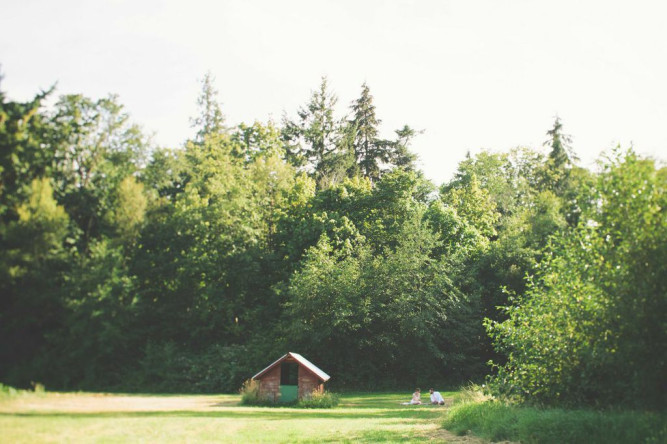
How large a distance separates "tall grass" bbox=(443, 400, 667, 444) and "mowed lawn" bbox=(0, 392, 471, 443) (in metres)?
1.04

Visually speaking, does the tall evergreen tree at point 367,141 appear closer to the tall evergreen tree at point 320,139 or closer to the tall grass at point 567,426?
the tall evergreen tree at point 320,139

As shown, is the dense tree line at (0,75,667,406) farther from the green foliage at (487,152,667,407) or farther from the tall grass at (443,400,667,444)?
the tall grass at (443,400,667,444)

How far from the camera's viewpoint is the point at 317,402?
67.6ft

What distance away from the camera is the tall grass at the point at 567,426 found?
1013cm

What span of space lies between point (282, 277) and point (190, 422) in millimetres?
20288

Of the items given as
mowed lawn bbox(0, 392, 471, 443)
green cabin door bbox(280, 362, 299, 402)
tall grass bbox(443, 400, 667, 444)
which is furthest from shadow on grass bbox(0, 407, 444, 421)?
tall grass bbox(443, 400, 667, 444)

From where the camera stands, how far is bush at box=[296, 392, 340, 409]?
2045cm

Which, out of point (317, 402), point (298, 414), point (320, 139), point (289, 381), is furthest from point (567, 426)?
point (320, 139)

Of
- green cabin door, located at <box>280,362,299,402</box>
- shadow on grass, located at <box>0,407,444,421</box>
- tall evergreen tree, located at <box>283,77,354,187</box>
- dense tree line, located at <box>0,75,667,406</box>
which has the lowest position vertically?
shadow on grass, located at <box>0,407,444,421</box>

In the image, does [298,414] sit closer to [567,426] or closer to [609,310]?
[567,426]

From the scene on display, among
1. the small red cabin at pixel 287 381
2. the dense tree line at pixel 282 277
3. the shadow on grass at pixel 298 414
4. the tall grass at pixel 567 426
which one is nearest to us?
the dense tree line at pixel 282 277

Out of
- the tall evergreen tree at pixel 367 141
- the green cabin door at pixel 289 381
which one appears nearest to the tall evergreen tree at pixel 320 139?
the tall evergreen tree at pixel 367 141

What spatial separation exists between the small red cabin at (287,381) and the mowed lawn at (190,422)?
1.62 metres

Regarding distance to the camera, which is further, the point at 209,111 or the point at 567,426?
the point at 209,111
